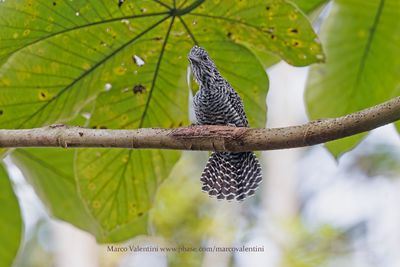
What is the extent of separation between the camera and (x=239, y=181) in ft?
4.85

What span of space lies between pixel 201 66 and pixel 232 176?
0.23 m

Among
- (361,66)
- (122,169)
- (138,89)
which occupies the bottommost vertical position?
(122,169)

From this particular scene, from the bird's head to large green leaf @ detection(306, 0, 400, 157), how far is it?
0.44m

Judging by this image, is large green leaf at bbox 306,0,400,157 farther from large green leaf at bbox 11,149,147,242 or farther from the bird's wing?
large green leaf at bbox 11,149,147,242

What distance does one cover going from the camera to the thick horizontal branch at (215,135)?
43.2 inches

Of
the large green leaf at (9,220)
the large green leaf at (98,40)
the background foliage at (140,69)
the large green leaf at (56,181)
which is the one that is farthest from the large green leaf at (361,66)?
the large green leaf at (9,220)

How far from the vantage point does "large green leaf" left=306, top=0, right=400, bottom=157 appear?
186 centimetres

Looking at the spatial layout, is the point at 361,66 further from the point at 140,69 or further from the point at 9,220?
the point at 9,220

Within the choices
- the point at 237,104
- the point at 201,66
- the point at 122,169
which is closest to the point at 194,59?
the point at 201,66

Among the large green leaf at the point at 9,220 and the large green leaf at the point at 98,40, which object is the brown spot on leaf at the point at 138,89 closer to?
the large green leaf at the point at 98,40

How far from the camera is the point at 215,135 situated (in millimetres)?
1237

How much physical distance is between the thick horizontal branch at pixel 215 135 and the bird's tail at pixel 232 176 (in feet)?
0.77

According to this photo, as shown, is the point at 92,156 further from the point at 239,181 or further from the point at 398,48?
the point at 398,48

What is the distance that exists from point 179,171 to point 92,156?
4.20m
